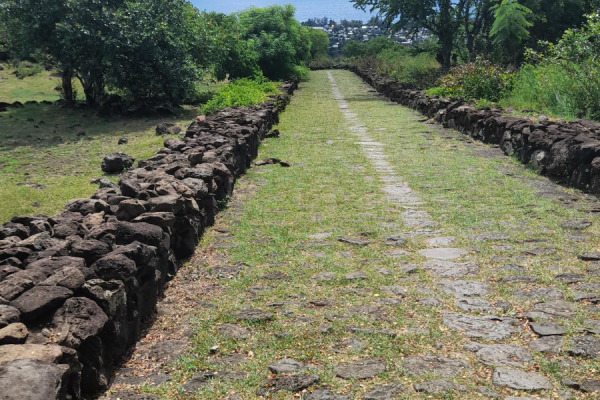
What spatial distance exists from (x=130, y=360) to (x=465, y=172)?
708 centimetres

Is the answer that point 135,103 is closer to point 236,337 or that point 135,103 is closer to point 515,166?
point 515,166

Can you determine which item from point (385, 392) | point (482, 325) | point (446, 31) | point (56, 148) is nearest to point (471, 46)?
point (446, 31)

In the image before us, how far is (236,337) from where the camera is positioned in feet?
14.2

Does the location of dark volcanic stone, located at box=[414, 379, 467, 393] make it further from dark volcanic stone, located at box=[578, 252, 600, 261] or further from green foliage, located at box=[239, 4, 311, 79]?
green foliage, located at box=[239, 4, 311, 79]

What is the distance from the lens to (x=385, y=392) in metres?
3.52

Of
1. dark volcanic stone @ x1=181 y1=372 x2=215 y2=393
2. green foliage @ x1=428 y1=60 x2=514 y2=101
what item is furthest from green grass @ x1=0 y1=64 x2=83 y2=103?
dark volcanic stone @ x1=181 y1=372 x2=215 y2=393

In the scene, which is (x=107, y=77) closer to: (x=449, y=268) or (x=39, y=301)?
(x=449, y=268)

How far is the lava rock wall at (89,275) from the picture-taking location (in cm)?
302

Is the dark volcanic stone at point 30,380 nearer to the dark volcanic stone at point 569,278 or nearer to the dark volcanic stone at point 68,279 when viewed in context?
the dark volcanic stone at point 68,279

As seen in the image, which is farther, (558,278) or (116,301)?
(558,278)

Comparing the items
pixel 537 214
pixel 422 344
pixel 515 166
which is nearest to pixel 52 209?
pixel 422 344

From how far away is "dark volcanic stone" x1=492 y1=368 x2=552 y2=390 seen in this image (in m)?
3.53

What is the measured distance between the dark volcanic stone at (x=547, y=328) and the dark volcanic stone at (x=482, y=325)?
4.9 inches

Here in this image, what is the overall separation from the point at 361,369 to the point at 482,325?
114 centimetres
